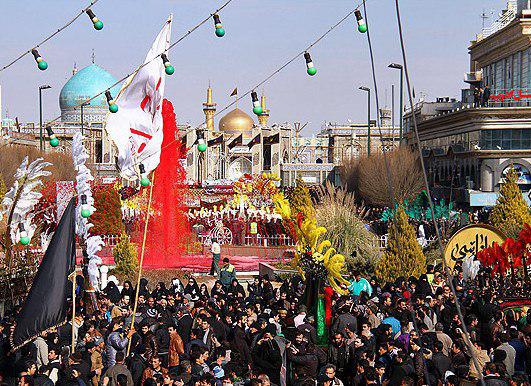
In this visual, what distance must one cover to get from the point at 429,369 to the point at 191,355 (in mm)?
2747

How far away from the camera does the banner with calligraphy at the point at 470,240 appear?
71.7ft

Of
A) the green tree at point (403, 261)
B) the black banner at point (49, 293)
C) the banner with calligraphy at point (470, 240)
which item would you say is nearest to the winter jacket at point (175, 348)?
the black banner at point (49, 293)

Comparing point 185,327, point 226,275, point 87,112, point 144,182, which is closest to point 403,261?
point 226,275

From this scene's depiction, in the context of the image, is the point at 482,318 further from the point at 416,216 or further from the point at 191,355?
the point at 416,216

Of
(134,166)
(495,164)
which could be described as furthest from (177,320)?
(495,164)

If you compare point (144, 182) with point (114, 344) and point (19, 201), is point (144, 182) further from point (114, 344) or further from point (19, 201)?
point (19, 201)

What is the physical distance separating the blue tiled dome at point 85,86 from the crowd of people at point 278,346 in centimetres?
7195

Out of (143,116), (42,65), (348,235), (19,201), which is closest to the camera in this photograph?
(42,65)

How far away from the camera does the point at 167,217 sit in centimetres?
2883

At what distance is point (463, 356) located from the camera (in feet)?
35.5

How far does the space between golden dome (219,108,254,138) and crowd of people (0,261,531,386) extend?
85.5 meters

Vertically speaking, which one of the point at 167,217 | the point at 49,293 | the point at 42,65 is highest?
the point at 42,65

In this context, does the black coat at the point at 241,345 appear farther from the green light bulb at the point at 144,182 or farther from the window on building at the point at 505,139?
the window on building at the point at 505,139

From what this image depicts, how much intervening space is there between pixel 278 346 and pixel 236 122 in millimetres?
90374
